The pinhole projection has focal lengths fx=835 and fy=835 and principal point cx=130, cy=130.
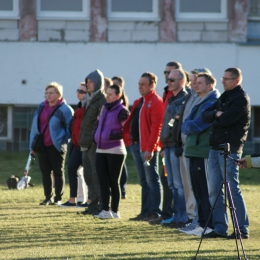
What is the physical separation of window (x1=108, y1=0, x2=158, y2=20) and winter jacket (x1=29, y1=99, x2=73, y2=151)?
774cm

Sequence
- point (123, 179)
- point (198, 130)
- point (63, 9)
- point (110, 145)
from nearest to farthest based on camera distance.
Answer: point (198, 130) → point (110, 145) → point (123, 179) → point (63, 9)

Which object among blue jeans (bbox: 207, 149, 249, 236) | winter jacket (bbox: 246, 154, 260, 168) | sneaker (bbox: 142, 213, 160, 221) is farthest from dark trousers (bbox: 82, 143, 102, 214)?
winter jacket (bbox: 246, 154, 260, 168)

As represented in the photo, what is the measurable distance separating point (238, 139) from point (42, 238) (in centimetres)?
264

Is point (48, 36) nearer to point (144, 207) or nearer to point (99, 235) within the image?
point (144, 207)

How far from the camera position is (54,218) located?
12.2 meters

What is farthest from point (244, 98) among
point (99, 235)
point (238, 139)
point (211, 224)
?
point (99, 235)

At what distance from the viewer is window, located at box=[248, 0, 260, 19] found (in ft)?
72.3

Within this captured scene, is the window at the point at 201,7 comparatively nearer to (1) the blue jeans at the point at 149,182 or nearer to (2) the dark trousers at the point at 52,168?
(2) the dark trousers at the point at 52,168

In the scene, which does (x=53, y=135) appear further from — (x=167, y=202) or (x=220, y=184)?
(x=220, y=184)

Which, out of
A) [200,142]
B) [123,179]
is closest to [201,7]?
[123,179]

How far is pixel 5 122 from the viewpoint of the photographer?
877 inches

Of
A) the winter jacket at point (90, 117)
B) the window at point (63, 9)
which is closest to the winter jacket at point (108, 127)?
the winter jacket at point (90, 117)

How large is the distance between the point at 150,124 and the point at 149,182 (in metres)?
0.85

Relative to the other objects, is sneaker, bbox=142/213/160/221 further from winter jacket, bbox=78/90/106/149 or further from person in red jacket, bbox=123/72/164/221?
winter jacket, bbox=78/90/106/149
